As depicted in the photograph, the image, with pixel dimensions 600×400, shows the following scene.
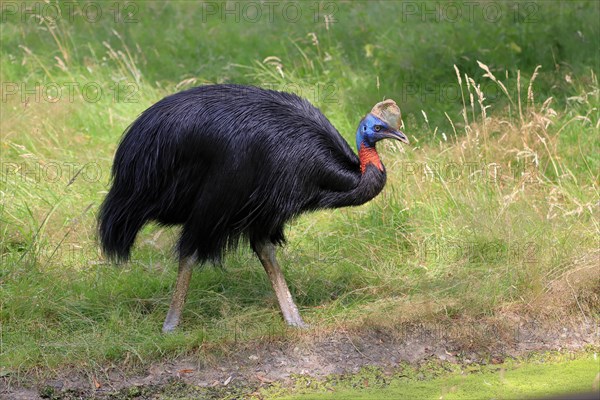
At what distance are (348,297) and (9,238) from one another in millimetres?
2167

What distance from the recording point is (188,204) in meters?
5.66

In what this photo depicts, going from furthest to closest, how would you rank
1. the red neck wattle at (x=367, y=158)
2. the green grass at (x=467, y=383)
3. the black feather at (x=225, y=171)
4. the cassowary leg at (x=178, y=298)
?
1. the cassowary leg at (x=178, y=298)
2. the red neck wattle at (x=367, y=158)
3. the black feather at (x=225, y=171)
4. the green grass at (x=467, y=383)

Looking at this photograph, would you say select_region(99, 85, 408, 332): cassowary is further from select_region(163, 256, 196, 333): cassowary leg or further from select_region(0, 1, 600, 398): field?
select_region(0, 1, 600, 398): field

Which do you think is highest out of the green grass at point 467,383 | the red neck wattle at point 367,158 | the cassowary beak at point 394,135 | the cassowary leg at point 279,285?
the cassowary beak at point 394,135

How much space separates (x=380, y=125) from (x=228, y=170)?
877 mm

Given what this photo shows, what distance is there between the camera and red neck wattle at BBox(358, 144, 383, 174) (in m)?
5.68

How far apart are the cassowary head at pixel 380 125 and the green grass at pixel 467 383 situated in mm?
1213

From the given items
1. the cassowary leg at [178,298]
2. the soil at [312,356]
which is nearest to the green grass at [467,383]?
the soil at [312,356]

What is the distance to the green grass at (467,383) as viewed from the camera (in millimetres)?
5199

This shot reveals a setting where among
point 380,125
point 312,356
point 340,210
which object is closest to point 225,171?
point 380,125

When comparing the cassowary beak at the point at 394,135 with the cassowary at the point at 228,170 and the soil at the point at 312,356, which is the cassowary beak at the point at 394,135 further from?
the soil at the point at 312,356

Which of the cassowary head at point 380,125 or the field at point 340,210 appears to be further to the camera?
the field at point 340,210

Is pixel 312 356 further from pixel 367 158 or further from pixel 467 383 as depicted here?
pixel 367 158

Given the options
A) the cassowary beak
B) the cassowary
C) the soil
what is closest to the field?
the soil
